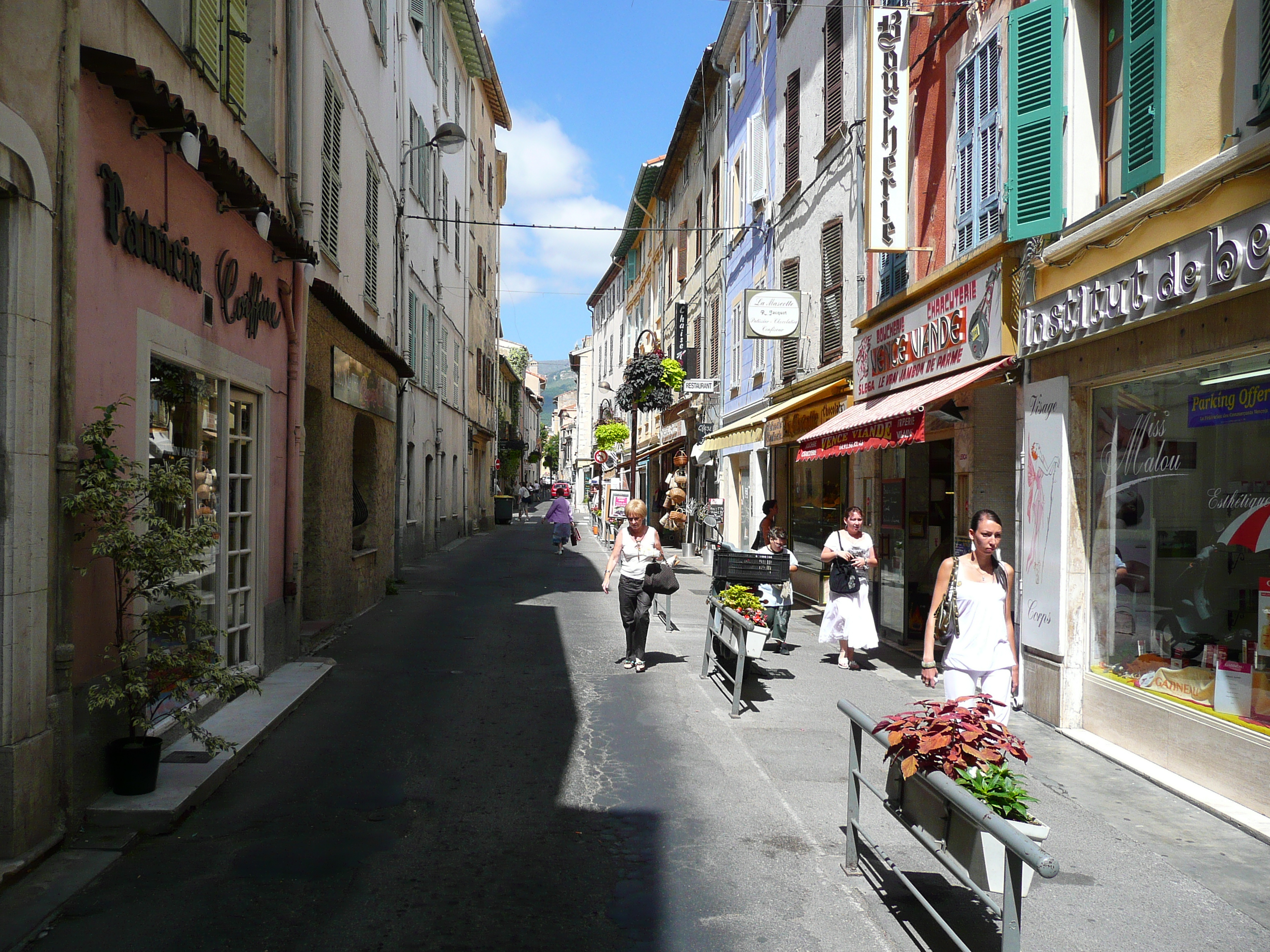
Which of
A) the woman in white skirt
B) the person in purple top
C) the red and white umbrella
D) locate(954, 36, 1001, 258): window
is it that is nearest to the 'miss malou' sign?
the red and white umbrella

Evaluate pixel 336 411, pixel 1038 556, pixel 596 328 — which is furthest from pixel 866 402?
pixel 596 328

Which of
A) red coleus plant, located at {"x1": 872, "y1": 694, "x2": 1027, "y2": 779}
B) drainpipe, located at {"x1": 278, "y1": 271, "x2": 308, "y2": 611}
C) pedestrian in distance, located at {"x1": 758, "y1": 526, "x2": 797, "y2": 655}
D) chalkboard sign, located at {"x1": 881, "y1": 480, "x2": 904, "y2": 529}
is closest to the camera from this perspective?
red coleus plant, located at {"x1": 872, "y1": 694, "x2": 1027, "y2": 779}

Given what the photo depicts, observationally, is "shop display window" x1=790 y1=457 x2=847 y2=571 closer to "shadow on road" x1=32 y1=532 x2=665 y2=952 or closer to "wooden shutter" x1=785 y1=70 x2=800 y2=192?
"wooden shutter" x1=785 y1=70 x2=800 y2=192

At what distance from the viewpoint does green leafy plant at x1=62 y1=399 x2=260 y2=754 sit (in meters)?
4.92

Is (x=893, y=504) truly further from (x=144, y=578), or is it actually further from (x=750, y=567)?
(x=144, y=578)

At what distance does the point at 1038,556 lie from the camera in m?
8.04

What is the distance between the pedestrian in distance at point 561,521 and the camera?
26.2 metres

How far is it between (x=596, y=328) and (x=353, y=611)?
46636 mm

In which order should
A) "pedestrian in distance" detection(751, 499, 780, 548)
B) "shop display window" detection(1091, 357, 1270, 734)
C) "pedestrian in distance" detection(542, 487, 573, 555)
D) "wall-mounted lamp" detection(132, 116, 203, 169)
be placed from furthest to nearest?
"pedestrian in distance" detection(542, 487, 573, 555)
"pedestrian in distance" detection(751, 499, 780, 548)
"shop display window" detection(1091, 357, 1270, 734)
"wall-mounted lamp" detection(132, 116, 203, 169)

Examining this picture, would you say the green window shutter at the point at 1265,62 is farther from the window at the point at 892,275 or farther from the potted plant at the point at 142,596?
the potted plant at the point at 142,596

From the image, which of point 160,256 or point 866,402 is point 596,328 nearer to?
point 866,402

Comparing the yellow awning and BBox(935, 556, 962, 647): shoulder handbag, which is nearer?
BBox(935, 556, 962, 647): shoulder handbag

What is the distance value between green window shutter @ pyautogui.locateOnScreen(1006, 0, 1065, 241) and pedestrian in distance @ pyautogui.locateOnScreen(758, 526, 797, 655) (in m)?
4.26

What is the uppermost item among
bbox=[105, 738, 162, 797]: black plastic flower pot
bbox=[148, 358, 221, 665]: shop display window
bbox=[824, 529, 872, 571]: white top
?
bbox=[148, 358, 221, 665]: shop display window
